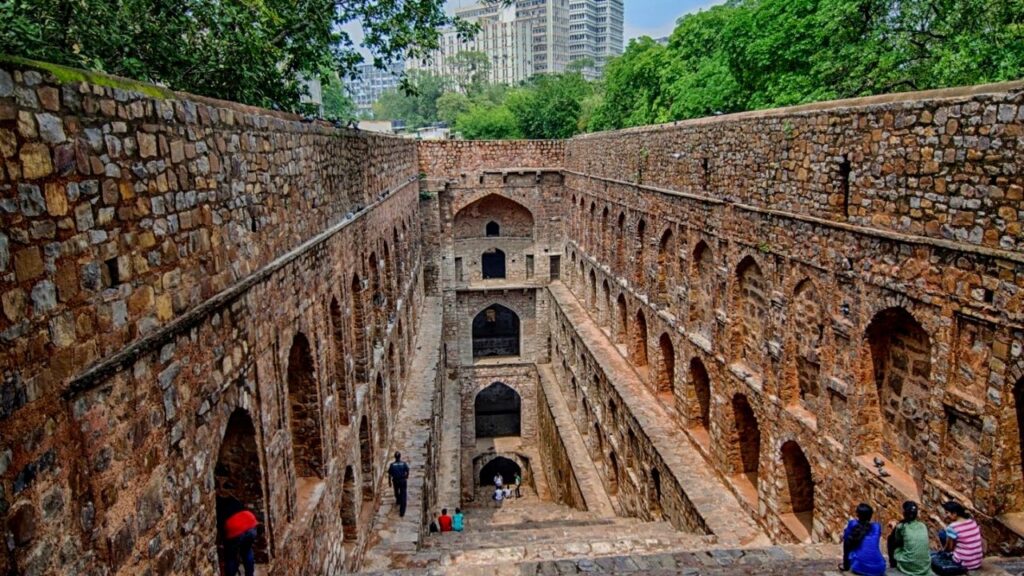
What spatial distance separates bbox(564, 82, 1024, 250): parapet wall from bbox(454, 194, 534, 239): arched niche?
15613 millimetres

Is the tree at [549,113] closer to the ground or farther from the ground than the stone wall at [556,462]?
farther from the ground

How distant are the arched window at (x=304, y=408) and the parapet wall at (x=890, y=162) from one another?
5741 millimetres

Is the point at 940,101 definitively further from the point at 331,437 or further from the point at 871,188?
the point at 331,437

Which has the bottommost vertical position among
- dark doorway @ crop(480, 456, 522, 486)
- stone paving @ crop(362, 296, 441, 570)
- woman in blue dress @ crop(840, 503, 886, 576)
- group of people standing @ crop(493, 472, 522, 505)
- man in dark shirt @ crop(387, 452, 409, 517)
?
dark doorway @ crop(480, 456, 522, 486)

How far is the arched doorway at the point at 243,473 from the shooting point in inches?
224

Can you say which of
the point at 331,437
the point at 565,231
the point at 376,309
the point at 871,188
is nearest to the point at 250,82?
the point at 376,309

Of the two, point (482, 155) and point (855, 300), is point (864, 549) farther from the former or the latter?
point (482, 155)

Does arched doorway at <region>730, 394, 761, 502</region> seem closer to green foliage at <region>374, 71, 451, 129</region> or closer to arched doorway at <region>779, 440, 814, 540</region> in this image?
arched doorway at <region>779, 440, 814, 540</region>

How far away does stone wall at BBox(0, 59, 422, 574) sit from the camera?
9.84 ft

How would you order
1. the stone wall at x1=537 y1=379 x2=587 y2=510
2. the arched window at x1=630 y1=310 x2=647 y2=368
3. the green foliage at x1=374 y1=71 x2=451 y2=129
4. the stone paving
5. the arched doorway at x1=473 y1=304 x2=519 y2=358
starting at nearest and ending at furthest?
1. the stone paving
2. the arched window at x1=630 y1=310 x2=647 y2=368
3. the stone wall at x1=537 y1=379 x2=587 y2=510
4. the arched doorway at x1=473 y1=304 x2=519 y2=358
5. the green foliage at x1=374 y1=71 x2=451 y2=129

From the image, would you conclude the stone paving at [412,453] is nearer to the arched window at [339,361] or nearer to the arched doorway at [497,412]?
the arched window at [339,361]

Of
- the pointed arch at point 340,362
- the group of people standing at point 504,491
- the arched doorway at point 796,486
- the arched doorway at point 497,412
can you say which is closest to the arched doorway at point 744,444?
the arched doorway at point 796,486

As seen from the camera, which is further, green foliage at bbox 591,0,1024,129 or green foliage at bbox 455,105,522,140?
green foliage at bbox 455,105,522,140

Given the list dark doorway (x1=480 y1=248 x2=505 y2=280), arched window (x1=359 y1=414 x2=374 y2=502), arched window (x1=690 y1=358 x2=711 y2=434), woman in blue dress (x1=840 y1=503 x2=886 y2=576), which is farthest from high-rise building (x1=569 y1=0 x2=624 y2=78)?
woman in blue dress (x1=840 y1=503 x2=886 y2=576)
